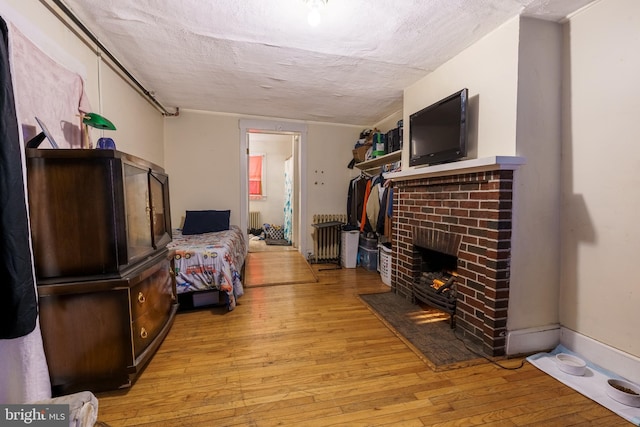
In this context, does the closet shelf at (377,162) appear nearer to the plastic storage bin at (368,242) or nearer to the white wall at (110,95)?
the plastic storage bin at (368,242)

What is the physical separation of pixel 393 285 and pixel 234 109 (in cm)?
320

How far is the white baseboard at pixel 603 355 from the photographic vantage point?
1.49 metres

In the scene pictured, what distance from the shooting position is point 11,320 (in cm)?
106

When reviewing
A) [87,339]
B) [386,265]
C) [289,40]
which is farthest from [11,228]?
[386,265]

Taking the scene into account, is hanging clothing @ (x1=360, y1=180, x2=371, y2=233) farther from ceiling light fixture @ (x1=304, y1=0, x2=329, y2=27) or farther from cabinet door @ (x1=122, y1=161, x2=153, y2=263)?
cabinet door @ (x1=122, y1=161, x2=153, y2=263)

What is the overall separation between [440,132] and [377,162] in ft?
5.85

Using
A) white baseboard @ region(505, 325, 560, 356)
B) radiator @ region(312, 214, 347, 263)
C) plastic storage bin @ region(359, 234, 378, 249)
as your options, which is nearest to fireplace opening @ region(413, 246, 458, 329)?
white baseboard @ region(505, 325, 560, 356)

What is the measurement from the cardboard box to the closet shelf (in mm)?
100

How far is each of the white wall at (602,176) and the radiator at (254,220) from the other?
564 cm

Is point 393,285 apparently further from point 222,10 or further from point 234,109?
point 234,109

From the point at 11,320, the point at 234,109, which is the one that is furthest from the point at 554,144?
the point at 234,109
